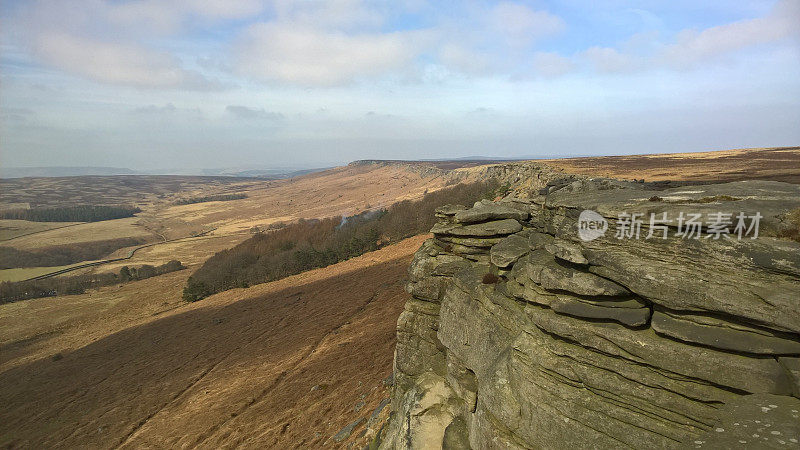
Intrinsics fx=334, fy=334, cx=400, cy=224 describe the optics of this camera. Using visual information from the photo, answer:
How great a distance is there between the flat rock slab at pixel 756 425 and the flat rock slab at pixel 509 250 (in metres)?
6.18

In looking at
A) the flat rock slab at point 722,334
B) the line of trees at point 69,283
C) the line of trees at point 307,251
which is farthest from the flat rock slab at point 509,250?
the line of trees at point 69,283

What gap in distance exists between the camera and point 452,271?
1438 cm

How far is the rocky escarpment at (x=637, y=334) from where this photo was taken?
612 cm

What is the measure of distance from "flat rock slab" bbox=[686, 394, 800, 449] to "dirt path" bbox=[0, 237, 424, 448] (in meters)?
12.4

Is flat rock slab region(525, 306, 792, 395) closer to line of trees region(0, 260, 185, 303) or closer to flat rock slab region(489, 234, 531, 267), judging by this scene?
flat rock slab region(489, 234, 531, 267)

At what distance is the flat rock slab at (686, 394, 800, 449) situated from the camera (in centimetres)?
534

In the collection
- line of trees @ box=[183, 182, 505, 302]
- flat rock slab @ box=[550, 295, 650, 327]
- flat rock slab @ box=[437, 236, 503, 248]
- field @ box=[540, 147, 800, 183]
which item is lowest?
line of trees @ box=[183, 182, 505, 302]

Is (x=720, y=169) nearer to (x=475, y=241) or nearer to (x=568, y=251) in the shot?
(x=475, y=241)

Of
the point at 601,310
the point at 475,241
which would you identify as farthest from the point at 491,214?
the point at 601,310

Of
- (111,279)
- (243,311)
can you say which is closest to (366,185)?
(111,279)

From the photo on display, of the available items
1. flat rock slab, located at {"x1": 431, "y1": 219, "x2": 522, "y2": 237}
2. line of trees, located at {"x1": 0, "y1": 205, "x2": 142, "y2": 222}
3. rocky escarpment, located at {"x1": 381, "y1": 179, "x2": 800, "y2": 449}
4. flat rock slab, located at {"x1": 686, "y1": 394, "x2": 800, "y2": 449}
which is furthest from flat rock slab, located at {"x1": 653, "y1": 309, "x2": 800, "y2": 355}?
line of trees, located at {"x1": 0, "y1": 205, "x2": 142, "y2": 222}

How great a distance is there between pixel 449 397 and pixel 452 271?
4.84 m

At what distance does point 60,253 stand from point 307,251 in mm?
101669

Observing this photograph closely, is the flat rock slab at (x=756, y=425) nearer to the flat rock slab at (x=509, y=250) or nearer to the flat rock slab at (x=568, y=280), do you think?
the flat rock slab at (x=568, y=280)
